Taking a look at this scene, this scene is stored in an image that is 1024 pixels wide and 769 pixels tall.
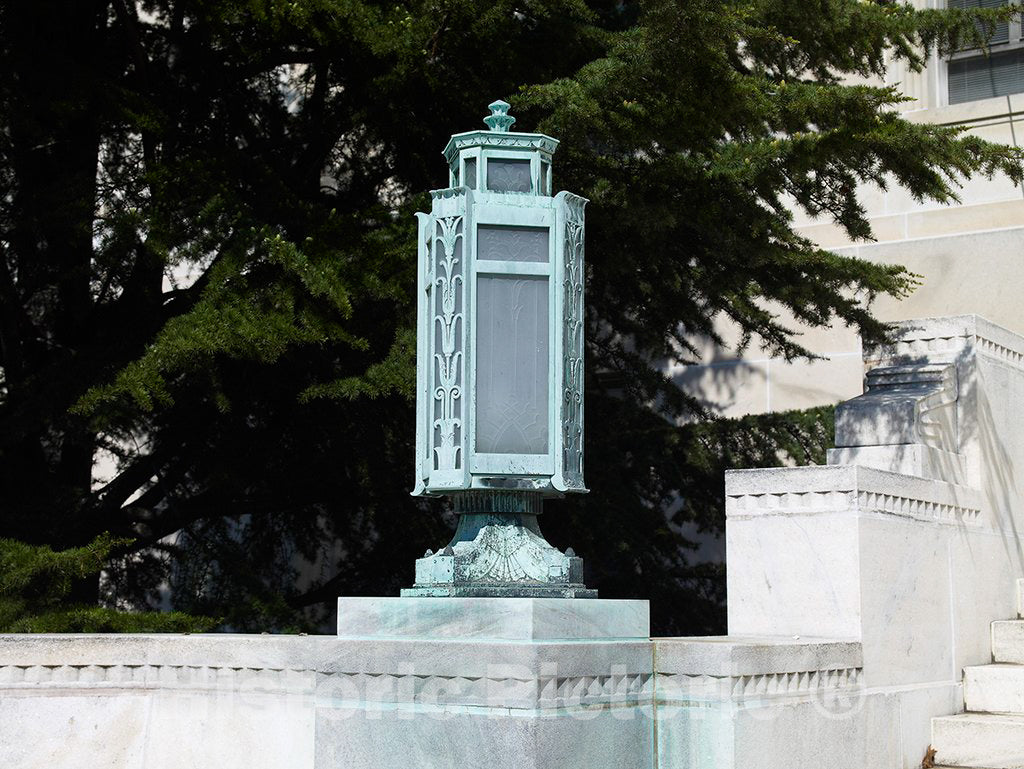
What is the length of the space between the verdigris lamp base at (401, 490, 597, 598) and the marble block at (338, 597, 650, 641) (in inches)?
4.5

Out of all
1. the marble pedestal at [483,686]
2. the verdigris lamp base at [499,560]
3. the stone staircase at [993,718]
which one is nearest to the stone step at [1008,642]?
the stone staircase at [993,718]

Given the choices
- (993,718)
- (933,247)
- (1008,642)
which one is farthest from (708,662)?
(933,247)

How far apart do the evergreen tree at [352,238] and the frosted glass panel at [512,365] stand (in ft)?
8.25

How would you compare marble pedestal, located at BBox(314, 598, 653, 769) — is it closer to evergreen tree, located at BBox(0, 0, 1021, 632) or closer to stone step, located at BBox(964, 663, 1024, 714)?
evergreen tree, located at BBox(0, 0, 1021, 632)

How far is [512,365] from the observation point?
5508mm

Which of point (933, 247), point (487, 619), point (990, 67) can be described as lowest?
point (487, 619)

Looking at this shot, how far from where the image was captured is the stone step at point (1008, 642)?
836cm

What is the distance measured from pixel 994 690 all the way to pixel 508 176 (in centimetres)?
431

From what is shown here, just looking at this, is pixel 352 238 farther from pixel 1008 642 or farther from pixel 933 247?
pixel 933 247

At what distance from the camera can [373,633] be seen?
5.38 meters

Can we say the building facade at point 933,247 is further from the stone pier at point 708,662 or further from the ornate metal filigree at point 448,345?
the ornate metal filigree at point 448,345

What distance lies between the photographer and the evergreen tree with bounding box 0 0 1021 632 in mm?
8188

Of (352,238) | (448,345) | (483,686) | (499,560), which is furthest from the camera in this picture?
(352,238)

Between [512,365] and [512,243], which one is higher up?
[512,243]
